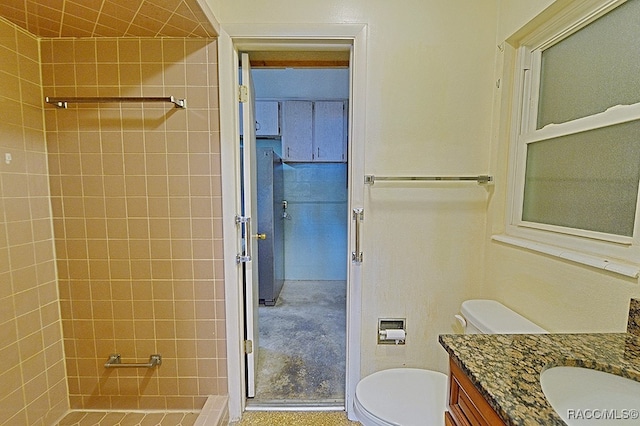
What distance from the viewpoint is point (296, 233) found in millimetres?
3854

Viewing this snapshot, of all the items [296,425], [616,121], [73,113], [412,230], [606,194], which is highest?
[73,113]

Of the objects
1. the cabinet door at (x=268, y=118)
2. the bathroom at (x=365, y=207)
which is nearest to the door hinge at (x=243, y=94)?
the bathroom at (x=365, y=207)

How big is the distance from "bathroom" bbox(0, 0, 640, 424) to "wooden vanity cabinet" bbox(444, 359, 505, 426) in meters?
0.72

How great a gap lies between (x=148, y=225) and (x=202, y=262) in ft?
1.07

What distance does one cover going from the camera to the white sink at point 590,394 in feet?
2.15

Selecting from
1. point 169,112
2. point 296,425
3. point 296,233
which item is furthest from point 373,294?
Result: point 296,233

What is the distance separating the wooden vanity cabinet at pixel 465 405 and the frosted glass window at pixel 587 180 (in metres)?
0.74

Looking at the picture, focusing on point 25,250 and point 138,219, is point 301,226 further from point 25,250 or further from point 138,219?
point 25,250

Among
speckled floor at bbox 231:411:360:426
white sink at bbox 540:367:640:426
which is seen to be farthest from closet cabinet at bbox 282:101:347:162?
white sink at bbox 540:367:640:426

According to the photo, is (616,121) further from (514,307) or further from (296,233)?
(296,233)

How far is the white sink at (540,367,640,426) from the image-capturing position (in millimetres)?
655

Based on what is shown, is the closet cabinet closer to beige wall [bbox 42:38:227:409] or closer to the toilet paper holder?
beige wall [bbox 42:38:227:409]

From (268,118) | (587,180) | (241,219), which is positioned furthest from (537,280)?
(268,118)

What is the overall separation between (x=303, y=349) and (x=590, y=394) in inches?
74.1
